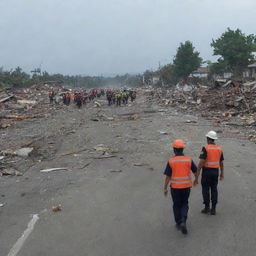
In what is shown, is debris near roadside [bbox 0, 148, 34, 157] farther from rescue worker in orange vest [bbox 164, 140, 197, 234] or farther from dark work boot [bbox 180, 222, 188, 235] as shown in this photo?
dark work boot [bbox 180, 222, 188, 235]

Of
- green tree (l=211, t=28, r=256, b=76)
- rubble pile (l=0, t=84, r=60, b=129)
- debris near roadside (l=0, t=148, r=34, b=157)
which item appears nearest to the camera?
debris near roadside (l=0, t=148, r=34, b=157)

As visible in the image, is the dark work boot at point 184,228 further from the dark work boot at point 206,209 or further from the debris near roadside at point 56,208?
the debris near roadside at point 56,208

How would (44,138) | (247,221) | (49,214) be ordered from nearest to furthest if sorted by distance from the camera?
1. (247,221)
2. (49,214)
3. (44,138)

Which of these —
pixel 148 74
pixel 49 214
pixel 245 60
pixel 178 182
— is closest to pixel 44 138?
pixel 49 214

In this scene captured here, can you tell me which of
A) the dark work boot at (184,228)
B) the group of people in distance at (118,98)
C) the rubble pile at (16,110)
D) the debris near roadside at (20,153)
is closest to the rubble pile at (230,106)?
the group of people in distance at (118,98)

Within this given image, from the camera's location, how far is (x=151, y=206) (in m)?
6.62

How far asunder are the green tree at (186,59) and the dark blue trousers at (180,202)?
199 feet

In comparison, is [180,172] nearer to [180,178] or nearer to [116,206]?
[180,178]

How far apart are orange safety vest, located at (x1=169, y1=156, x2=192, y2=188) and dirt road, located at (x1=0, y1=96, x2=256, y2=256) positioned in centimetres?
76

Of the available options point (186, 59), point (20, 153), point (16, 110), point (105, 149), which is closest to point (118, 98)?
point (16, 110)

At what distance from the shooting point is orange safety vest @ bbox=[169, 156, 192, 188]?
17.4 ft

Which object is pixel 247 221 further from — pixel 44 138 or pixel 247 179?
pixel 44 138

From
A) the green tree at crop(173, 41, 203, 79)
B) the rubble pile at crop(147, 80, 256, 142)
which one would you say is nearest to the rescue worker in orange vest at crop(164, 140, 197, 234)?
the rubble pile at crop(147, 80, 256, 142)

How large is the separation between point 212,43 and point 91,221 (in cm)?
5096
